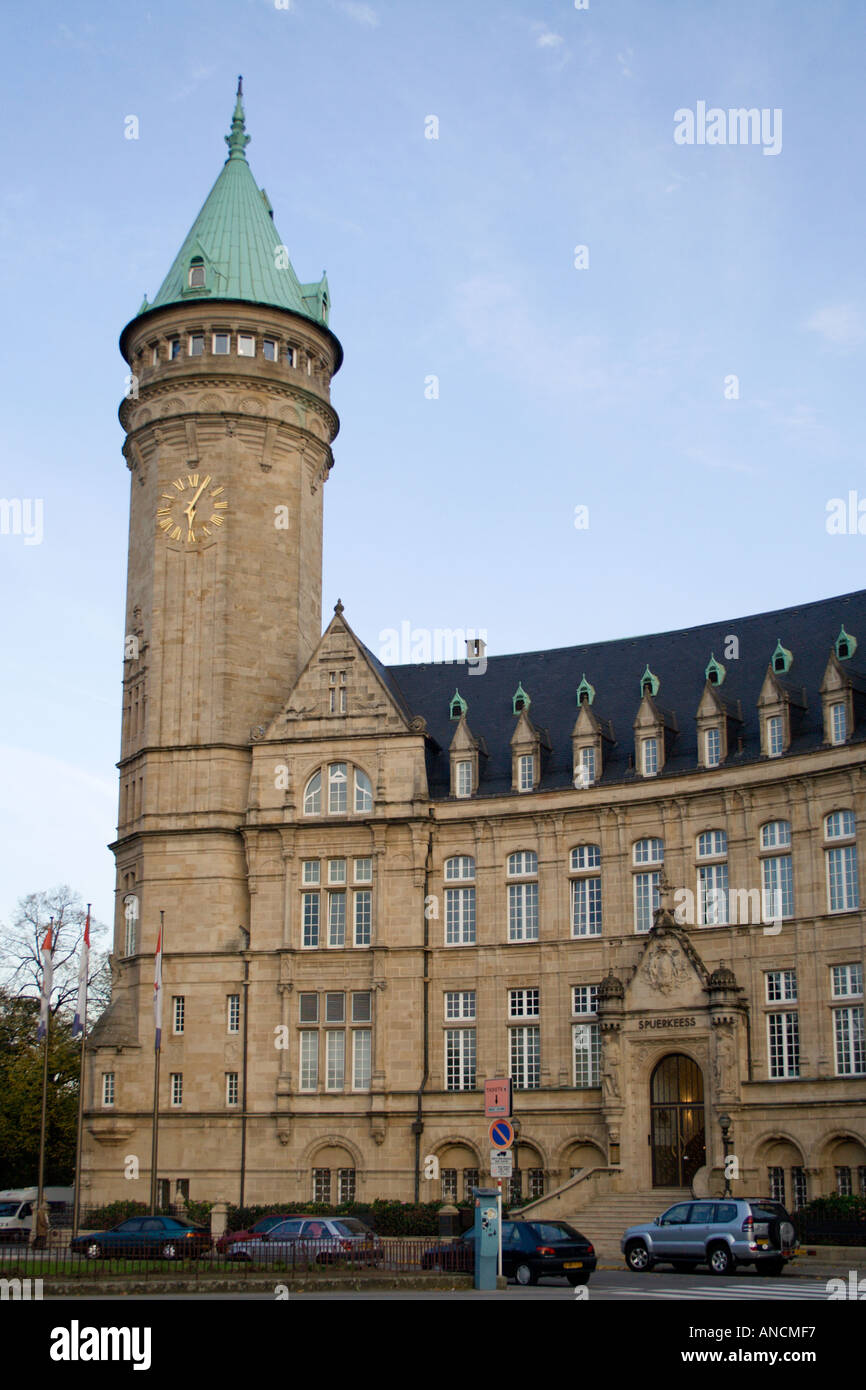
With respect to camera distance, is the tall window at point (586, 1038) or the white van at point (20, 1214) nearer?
the tall window at point (586, 1038)

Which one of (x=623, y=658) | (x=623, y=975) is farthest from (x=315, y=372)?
(x=623, y=975)

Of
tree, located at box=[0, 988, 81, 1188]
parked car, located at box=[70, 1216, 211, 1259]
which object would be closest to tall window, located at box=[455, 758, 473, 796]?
parked car, located at box=[70, 1216, 211, 1259]

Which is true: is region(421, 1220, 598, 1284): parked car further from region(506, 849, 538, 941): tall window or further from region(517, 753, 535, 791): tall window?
region(517, 753, 535, 791): tall window

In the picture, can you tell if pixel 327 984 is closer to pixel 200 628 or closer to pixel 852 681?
pixel 200 628

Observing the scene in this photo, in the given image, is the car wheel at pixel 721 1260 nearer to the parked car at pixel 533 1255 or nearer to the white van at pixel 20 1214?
the parked car at pixel 533 1255

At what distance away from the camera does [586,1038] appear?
54156mm

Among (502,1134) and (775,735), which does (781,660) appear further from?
(502,1134)

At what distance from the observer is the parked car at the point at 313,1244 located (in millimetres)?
34281

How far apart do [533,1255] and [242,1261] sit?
6.23 metres

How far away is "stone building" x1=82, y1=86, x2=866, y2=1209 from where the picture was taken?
50.4 metres

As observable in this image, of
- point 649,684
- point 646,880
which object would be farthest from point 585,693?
point 646,880

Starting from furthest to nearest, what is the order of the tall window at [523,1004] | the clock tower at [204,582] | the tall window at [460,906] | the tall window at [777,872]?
the clock tower at [204,582]
the tall window at [460,906]
the tall window at [523,1004]
the tall window at [777,872]

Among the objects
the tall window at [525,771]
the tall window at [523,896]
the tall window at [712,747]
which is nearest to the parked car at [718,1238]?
the tall window at [523,896]

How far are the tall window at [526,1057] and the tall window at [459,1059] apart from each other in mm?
1505
